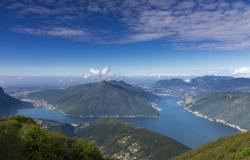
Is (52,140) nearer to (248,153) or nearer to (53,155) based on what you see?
(53,155)

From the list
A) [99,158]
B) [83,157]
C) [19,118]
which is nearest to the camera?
[83,157]

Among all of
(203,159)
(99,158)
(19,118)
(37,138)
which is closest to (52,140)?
(37,138)

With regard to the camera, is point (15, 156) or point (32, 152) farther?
point (32, 152)

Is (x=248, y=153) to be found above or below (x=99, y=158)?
above

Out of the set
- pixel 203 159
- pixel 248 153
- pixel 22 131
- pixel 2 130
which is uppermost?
pixel 2 130

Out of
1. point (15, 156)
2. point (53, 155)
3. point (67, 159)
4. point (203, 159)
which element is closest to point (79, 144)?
point (67, 159)

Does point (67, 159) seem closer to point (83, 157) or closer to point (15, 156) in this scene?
point (83, 157)

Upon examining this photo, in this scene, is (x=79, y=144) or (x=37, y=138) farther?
(x=79, y=144)

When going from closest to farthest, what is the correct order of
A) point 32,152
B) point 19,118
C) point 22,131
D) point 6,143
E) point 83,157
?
1. point 6,143
2. point 32,152
3. point 22,131
4. point 83,157
5. point 19,118

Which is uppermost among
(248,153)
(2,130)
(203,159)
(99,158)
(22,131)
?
(2,130)
